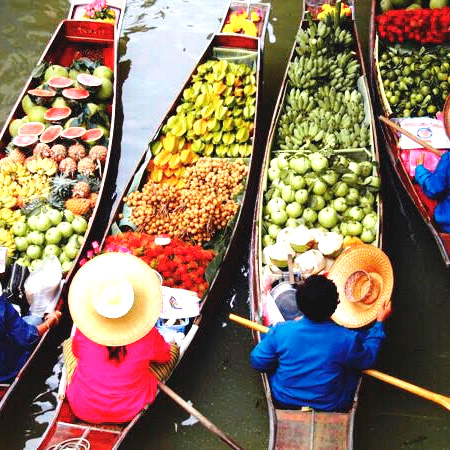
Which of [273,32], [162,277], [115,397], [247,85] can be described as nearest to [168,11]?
[273,32]

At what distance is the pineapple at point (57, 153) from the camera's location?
534 cm

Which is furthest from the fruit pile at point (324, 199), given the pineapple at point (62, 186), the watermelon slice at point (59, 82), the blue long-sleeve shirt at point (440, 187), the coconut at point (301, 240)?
the watermelon slice at point (59, 82)

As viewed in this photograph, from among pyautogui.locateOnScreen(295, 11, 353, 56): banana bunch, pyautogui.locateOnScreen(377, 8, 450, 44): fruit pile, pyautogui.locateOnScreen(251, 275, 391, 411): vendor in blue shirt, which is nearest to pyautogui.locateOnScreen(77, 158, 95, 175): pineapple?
pyautogui.locateOnScreen(295, 11, 353, 56): banana bunch

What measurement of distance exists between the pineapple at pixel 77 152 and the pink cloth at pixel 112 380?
2.33m

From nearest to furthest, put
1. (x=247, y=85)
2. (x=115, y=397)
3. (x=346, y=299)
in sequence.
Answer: (x=115, y=397) → (x=346, y=299) → (x=247, y=85)

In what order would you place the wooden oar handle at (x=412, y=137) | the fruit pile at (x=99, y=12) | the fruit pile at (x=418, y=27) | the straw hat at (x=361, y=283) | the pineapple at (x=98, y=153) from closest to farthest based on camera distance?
the straw hat at (x=361, y=283)
the wooden oar handle at (x=412, y=137)
the pineapple at (x=98, y=153)
the fruit pile at (x=418, y=27)
the fruit pile at (x=99, y=12)

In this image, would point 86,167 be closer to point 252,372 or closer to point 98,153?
point 98,153

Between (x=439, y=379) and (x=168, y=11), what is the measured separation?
18.9 ft

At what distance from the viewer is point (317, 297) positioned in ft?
9.92

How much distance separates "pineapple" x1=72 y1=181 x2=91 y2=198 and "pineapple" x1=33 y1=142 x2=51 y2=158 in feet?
1.72

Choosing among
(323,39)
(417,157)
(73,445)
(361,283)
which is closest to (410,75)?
(323,39)

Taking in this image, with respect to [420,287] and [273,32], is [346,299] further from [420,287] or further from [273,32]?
[273,32]

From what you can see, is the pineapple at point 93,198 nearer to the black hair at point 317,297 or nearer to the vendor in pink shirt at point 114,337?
the vendor in pink shirt at point 114,337

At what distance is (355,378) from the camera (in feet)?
12.0
